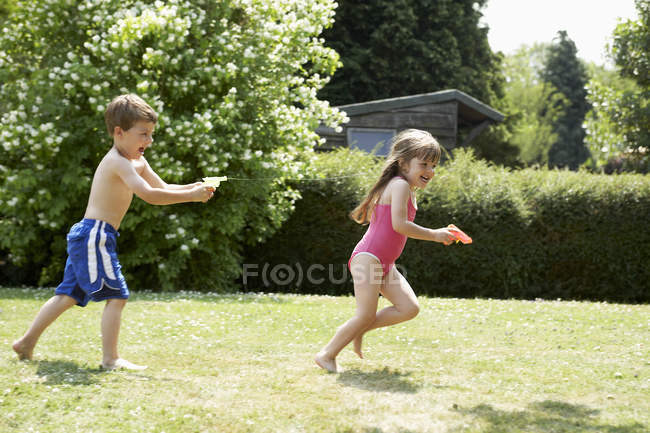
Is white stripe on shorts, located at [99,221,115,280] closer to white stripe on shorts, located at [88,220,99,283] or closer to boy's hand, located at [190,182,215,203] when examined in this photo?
white stripe on shorts, located at [88,220,99,283]

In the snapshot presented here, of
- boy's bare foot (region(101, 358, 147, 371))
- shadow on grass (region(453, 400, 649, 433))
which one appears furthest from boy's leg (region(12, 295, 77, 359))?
shadow on grass (region(453, 400, 649, 433))

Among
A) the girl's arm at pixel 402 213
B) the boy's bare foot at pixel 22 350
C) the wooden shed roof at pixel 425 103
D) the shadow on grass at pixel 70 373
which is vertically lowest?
the shadow on grass at pixel 70 373

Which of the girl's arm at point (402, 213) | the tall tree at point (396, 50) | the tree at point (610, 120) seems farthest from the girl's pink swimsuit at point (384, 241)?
the tall tree at point (396, 50)

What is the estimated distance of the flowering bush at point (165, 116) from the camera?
9.70 metres

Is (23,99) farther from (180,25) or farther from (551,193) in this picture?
(551,193)

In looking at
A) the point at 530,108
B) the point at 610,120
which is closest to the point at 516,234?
the point at 610,120

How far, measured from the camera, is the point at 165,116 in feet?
31.3

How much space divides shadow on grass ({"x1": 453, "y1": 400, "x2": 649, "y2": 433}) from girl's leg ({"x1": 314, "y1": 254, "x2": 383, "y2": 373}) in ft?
3.64

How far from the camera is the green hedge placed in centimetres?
1145

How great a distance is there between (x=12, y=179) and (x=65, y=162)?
0.77m

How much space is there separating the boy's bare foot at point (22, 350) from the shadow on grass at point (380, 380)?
216cm

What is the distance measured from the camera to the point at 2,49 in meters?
11.0

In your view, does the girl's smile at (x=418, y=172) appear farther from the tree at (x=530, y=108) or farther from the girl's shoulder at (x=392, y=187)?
the tree at (x=530, y=108)

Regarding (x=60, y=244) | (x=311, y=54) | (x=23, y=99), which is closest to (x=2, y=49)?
(x=23, y=99)
